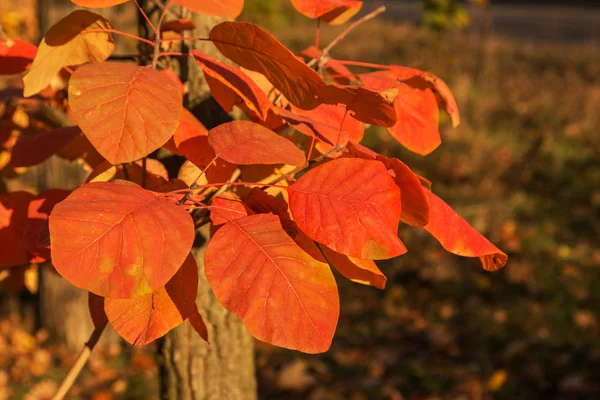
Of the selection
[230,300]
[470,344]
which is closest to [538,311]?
[470,344]

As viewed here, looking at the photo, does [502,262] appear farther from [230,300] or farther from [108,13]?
[108,13]

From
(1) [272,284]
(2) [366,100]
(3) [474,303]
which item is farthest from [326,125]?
(3) [474,303]

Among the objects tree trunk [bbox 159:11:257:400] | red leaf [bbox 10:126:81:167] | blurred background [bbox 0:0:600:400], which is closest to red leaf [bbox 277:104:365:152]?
red leaf [bbox 10:126:81:167]

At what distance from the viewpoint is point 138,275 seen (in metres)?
0.55

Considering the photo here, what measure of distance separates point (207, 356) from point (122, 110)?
2.45 feet

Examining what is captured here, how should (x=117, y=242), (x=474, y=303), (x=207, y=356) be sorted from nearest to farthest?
(x=117, y=242) < (x=207, y=356) < (x=474, y=303)

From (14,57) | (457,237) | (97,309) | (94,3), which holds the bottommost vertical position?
(97,309)

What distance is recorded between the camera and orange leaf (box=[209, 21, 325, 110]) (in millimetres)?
632

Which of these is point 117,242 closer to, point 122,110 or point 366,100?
point 122,110

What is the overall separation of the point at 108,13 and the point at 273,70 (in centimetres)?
269

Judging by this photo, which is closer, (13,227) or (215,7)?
(215,7)

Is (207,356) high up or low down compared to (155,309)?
down

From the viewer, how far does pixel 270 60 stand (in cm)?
66

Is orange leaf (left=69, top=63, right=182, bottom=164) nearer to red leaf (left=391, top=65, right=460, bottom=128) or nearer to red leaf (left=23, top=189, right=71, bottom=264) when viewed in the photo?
red leaf (left=23, top=189, right=71, bottom=264)
